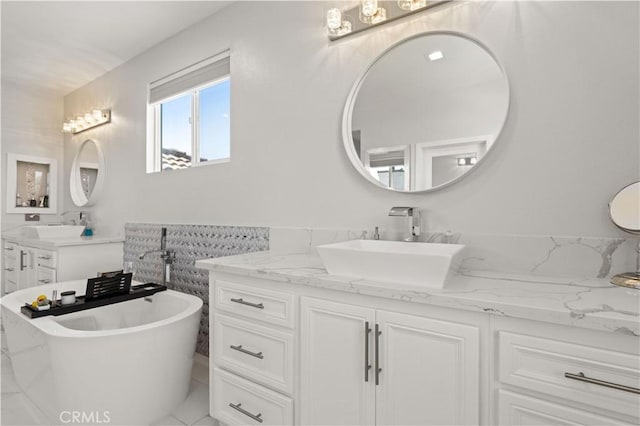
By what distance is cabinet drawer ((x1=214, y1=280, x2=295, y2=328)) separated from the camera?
146cm

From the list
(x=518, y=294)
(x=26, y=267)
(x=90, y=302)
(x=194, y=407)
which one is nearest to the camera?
(x=518, y=294)

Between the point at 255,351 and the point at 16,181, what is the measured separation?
13.6ft

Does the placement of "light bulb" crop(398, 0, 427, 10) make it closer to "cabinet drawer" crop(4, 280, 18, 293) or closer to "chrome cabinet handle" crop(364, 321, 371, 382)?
"chrome cabinet handle" crop(364, 321, 371, 382)

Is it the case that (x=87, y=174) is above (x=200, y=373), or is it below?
above

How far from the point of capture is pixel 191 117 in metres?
2.93

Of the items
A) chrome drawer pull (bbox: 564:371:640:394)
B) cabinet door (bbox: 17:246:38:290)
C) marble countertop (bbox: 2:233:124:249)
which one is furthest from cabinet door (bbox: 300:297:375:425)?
cabinet door (bbox: 17:246:38:290)

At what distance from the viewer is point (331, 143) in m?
1.98

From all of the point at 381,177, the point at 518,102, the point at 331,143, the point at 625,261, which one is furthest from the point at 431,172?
the point at 625,261

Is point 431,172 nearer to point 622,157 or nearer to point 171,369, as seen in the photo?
point 622,157

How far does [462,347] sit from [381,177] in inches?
37.5

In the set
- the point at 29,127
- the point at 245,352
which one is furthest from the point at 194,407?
the point at 29,127

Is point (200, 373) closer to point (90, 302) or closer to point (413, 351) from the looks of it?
point (90, 302)

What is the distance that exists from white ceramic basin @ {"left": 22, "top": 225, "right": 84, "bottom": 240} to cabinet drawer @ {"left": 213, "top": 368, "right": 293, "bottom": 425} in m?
2.78
